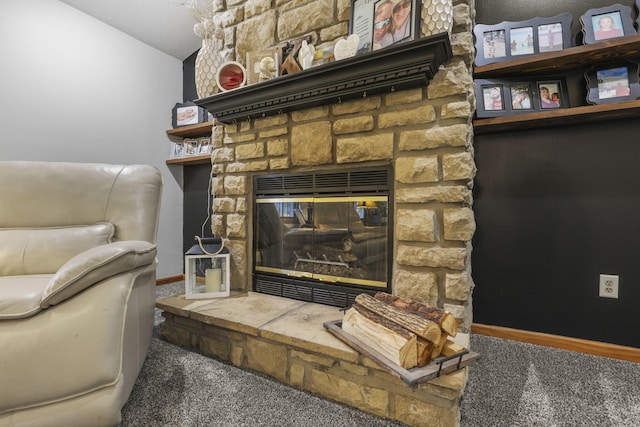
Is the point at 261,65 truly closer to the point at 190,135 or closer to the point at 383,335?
the point at 383,335

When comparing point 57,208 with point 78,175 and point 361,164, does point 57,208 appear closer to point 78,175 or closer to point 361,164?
point 78,175

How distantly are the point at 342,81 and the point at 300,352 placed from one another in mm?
1369

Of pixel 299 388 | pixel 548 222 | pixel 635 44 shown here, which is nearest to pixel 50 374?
pixel 299 388

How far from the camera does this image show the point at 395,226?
5.34 feet

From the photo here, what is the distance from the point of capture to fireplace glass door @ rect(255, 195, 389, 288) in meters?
1.73

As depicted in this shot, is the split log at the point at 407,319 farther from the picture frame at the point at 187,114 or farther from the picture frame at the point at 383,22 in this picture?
the picture frame at the point at 187,114

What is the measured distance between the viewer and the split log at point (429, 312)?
1.12 metres

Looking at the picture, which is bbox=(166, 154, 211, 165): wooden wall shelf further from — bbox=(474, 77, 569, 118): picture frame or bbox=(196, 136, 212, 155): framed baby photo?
bbox=(474, 77, 569, 118): picture frame

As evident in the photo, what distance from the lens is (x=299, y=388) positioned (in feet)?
4.46

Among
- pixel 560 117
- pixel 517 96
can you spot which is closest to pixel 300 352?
pixel 560 117

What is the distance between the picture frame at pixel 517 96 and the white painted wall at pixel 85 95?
302cm

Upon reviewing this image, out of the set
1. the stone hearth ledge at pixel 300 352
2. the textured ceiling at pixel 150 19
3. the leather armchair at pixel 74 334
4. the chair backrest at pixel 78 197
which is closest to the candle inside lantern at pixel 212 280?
the stone hearth ledge at pixel 300 352

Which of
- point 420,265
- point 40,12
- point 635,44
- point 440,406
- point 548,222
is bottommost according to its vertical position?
point 440,406

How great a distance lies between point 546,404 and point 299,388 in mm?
1022
